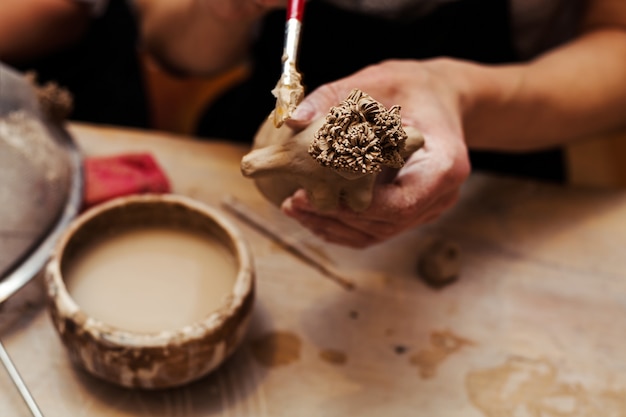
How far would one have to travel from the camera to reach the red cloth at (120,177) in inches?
44.5

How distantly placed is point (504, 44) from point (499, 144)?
0.86 feet

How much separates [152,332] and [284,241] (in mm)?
336

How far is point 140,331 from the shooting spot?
90cm

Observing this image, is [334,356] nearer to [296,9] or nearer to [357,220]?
[357,220]

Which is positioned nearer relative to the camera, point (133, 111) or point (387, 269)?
point (387, 269)

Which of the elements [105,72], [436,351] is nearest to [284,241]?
[436,351]

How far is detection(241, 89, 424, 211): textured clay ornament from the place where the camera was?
2.23ft

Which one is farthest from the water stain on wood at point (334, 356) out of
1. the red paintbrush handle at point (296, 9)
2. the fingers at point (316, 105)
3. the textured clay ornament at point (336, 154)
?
the red paintbrush handle at point (296, 9)

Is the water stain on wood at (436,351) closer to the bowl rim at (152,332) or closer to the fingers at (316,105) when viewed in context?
the bowl rim at (152,332)

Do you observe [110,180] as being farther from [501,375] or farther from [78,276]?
[501,375]

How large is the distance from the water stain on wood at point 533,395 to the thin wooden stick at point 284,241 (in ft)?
0.85

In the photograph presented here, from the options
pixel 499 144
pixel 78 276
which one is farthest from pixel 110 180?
pixel 499 144

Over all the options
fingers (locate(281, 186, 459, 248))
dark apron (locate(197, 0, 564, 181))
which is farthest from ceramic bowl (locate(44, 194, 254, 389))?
dark apron (locate(197, 0, 564, 181))

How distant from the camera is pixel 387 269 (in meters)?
1.15
